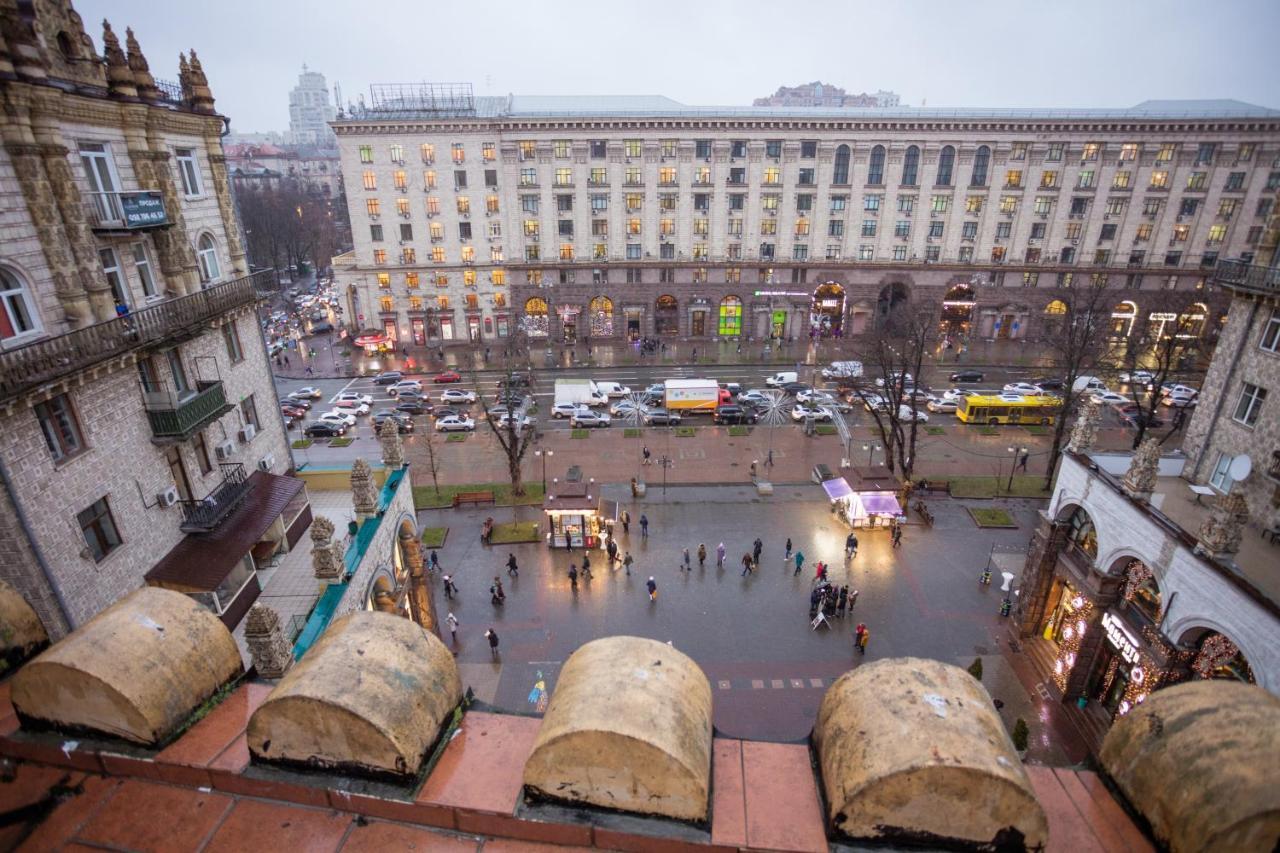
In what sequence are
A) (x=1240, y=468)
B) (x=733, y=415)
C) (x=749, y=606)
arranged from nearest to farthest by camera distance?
(x=1240, y=468), (x=749, y=606), (x=733, y=415)

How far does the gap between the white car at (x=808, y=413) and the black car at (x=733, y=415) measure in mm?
2705

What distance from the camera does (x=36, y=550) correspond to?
12.5m

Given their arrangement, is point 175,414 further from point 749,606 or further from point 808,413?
point 808,413

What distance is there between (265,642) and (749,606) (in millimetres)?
19157

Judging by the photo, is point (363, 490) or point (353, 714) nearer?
point (353, 714)

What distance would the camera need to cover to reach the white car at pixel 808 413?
43719 millimetres

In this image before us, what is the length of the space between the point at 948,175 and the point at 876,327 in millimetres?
14961

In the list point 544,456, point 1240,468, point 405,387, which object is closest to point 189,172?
point 544,456

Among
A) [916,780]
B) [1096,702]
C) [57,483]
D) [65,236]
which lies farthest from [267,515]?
[1096,702]

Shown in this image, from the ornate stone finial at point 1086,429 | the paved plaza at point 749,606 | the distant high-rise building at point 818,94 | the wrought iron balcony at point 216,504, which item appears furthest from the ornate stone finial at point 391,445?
the distant high-rise building at point 818,94

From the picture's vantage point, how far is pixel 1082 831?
5746mm

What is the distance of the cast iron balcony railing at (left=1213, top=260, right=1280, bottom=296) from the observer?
19.4 metres

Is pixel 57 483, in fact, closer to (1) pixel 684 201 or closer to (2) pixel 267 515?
(2) pixel 267 515

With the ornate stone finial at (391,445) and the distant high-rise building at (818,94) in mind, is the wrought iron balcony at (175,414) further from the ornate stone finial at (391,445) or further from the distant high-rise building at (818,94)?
the distant high-rise building at (818,94)
